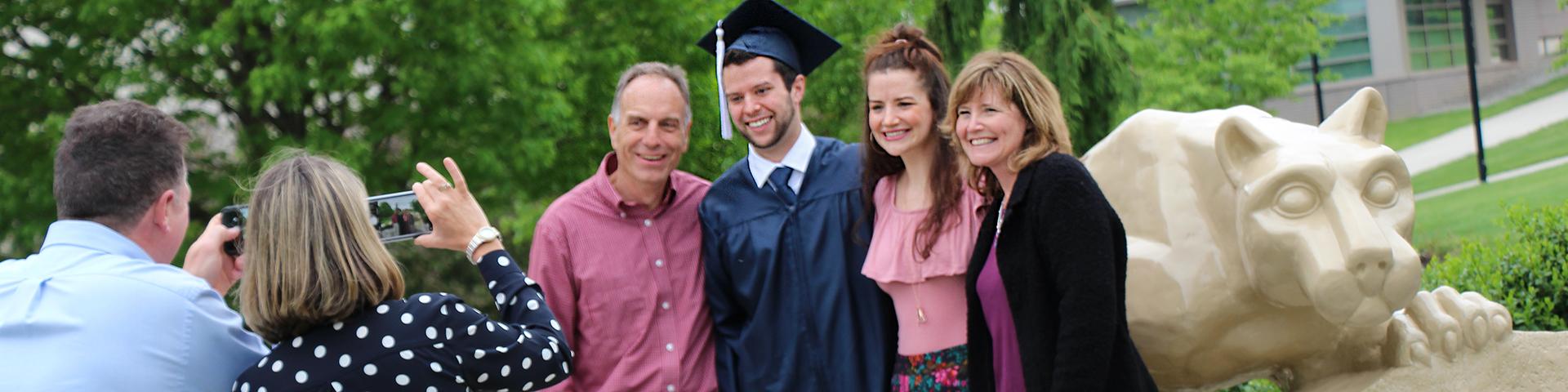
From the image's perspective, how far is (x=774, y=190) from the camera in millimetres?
4078

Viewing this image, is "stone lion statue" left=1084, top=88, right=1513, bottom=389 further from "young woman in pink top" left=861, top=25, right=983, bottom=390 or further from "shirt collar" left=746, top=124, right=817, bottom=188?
"shirt collar" left=746, top=124, right=817, bottom=188

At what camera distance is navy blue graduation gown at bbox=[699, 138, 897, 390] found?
385cm

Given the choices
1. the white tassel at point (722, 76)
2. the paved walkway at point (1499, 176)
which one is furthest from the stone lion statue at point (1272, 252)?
the paved walkway at point (1499, 176)

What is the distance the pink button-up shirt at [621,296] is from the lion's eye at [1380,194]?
1.96 m

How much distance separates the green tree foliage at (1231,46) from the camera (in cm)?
1925

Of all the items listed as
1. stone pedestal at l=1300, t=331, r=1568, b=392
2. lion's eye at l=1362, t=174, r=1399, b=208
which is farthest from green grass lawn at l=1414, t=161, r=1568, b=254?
lion's eye at l=1362, t=174, r=1399, b=208

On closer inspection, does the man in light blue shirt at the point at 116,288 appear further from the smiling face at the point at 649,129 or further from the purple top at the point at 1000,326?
the purple top at the point at 1000,326

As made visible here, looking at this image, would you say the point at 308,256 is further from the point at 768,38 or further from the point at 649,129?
the point at 768,38

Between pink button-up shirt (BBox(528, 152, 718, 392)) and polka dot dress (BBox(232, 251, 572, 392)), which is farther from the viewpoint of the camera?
pink button-up shirt (BBox(528, 152, 718, 392))

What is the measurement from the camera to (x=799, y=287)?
3.94 m

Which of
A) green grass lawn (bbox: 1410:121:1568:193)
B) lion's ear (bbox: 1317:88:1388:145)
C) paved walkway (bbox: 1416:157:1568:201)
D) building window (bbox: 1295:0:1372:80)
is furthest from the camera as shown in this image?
building window (bbox: 1295:0:1372:80)

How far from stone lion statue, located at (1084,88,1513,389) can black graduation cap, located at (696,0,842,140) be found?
974 millimetres

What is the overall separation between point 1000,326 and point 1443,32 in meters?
34.8

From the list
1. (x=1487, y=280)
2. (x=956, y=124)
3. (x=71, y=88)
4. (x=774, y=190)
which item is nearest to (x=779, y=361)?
(x=774, y=190)
